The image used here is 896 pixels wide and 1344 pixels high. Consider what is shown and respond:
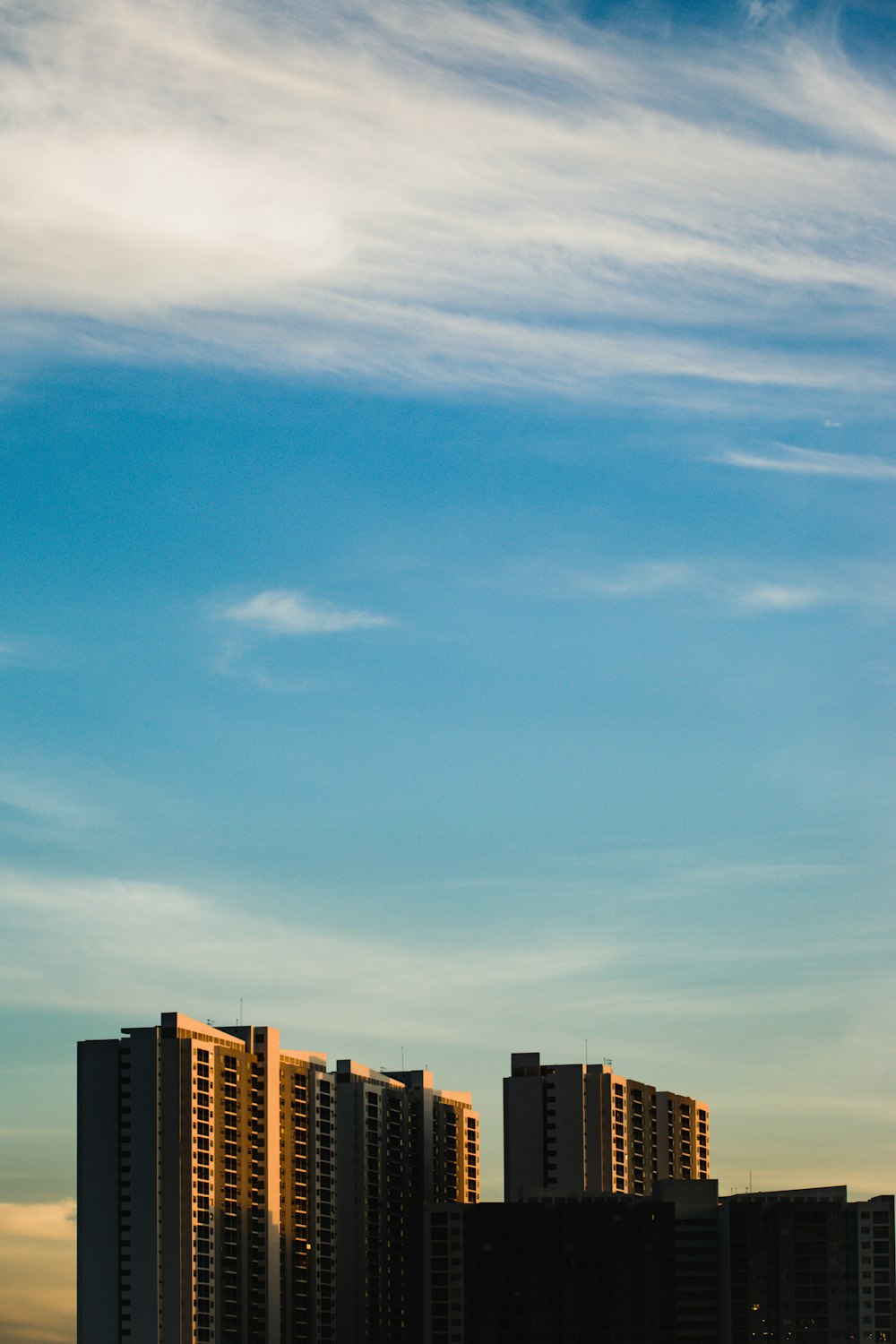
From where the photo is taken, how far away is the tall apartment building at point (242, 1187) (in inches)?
5664

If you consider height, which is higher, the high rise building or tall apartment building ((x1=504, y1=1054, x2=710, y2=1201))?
tall apartment building ((x1=504, y1=1054, x2=710, y2=1201))

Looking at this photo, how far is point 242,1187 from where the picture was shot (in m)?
156

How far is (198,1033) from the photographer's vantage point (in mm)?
152750

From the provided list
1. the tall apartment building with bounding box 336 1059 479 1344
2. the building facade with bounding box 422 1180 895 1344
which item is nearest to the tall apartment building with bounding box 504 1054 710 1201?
the tall apartment building with bounding box 336 1059 479 1344

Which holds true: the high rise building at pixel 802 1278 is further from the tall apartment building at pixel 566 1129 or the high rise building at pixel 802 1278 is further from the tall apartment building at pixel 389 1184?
the tall apartment building at pixel 389 1184

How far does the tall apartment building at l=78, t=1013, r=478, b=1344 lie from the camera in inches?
5664

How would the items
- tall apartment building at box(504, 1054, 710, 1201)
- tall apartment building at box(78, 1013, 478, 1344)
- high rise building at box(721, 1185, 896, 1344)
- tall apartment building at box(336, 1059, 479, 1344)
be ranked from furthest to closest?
1. tall apartment building at box(504, 1054, 710, 1201)
2. tall apartment building at box(336, 1059, 479, 1344)
3. high rise building at box(721, 1185, 896, 1344)
4. tall apartment building at box(78, 1013, 478, 1344)

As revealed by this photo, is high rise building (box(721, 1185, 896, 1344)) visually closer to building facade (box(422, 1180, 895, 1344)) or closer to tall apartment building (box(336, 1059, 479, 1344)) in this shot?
building facade (box(422, 1180, 895, 1344))

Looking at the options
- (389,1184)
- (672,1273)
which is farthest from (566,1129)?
(672,1273)

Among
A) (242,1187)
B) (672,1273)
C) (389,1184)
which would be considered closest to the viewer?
(672,1273)

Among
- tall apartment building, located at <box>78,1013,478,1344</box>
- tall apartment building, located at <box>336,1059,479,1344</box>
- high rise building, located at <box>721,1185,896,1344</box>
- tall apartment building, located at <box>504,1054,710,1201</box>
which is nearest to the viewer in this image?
tall apartment building, located at <box>78,1013,478,1344</box>

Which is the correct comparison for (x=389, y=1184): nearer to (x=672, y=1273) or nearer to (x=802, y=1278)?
(x=672, y=1273)

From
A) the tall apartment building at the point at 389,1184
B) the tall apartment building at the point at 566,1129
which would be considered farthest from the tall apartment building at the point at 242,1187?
the tall apartment building at the point at 566,1129

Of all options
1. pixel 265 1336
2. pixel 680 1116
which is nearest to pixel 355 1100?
pixel 265 1336
